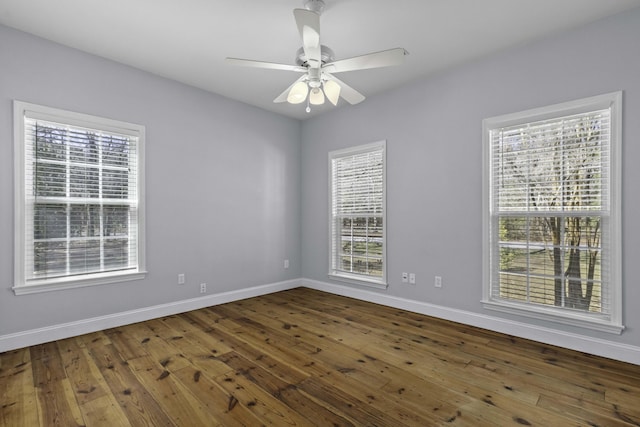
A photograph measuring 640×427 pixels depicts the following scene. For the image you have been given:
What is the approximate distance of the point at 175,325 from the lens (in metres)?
3.43

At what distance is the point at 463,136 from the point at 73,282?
428 cm

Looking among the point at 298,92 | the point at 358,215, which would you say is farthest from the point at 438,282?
the point at 298,92

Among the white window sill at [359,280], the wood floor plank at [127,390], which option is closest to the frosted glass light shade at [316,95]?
the white window sill at [359,280]

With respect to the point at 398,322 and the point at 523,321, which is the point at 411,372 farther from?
the point at 523,321

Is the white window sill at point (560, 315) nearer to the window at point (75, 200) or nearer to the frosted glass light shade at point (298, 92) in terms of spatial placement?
the frosted glass light shade at point (298, 92)

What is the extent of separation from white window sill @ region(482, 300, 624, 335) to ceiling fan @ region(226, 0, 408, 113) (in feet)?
8.26

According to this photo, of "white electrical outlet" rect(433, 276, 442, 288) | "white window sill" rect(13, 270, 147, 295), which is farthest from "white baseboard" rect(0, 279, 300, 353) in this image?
"white electrical outlet" rect(433, 276, 442, 288)

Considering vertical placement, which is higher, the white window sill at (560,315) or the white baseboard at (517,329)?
the white window sill at (560,315)

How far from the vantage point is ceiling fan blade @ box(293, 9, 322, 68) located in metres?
1.90

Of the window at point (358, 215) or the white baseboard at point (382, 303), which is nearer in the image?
the white baseboard at point (382, 303)

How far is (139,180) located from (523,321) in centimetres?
427

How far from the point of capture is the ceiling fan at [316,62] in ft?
6.81

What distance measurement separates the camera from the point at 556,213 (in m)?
2.92

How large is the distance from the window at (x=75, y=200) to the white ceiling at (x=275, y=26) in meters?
0.77
